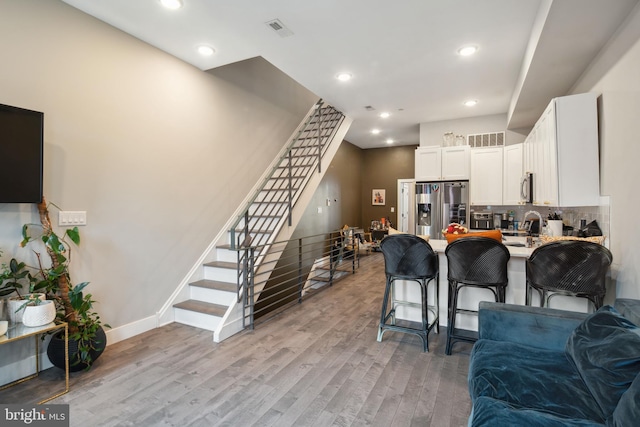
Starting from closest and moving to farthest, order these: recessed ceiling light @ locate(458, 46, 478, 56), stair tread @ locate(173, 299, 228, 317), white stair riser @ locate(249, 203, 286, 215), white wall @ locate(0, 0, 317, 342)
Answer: white wall @ locate(0, 0, 317, 342) < recessed ceiling light @ locate(458, 46, 478, 56) < stair tread @ locate(173, 299, 228, 317) < white stair riser @ locate(249, 203, 286, 215)

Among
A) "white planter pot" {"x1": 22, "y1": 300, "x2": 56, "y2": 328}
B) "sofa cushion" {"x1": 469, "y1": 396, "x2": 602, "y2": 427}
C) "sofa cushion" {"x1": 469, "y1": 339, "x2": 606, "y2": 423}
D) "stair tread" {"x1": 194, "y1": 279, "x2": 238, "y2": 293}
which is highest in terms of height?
"white planter pot" {"x1": 22, "y1": 300, "x2": 56, "y2": 328}

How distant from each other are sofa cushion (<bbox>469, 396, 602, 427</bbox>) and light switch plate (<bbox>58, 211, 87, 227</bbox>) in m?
3.13

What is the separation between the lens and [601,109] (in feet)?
8.52

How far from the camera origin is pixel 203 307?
3.40 m

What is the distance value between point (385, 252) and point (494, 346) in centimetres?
122

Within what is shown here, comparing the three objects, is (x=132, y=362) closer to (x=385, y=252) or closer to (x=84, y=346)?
(x=84, y=346)

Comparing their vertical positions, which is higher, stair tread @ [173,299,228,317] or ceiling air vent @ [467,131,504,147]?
ceiling air vent @ [467,131,504,147]

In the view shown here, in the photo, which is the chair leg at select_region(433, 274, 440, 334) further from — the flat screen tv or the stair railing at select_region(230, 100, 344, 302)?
the flat screen tv

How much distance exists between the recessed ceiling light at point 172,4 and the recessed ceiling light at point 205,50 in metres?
0.61

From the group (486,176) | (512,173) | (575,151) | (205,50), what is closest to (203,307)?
(205,50)

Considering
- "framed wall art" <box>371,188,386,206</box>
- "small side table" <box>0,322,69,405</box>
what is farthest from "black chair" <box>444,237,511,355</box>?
"framed wall art" <box>371,188,386,206</box>

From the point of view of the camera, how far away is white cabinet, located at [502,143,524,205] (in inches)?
193

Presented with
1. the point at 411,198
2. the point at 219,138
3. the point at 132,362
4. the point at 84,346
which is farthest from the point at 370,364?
the point at 411,198
